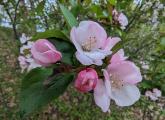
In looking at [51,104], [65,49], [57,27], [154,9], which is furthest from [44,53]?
[154,9]

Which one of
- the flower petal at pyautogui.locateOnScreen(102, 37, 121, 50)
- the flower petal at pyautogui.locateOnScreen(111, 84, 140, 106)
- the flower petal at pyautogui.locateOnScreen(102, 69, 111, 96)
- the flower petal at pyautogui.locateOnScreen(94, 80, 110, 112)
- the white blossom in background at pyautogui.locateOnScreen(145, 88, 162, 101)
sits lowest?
the white blossom in background at pyautogui.locateOnScreen(145, 88, 162, 101)

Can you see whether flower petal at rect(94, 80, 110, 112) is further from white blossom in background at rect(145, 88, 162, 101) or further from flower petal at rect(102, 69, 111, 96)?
white blossom in background at rect(145, 88, 162, 101)

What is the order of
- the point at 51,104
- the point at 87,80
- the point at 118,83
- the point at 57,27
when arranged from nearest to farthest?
the point at 87,80 < the point at 118,83 < the point at 57,27 < the point at 51,104

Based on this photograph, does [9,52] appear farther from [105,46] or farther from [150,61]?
[105,46]

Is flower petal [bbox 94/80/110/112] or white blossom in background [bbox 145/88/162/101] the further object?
white blossom in background [bbox 145/88/162/101]

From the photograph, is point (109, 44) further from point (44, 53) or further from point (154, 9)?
point (154, 9)

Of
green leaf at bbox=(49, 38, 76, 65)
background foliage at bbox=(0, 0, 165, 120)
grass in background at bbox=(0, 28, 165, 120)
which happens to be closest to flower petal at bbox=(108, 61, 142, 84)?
green leaf at bbox=(49, 38, 76, 65)
